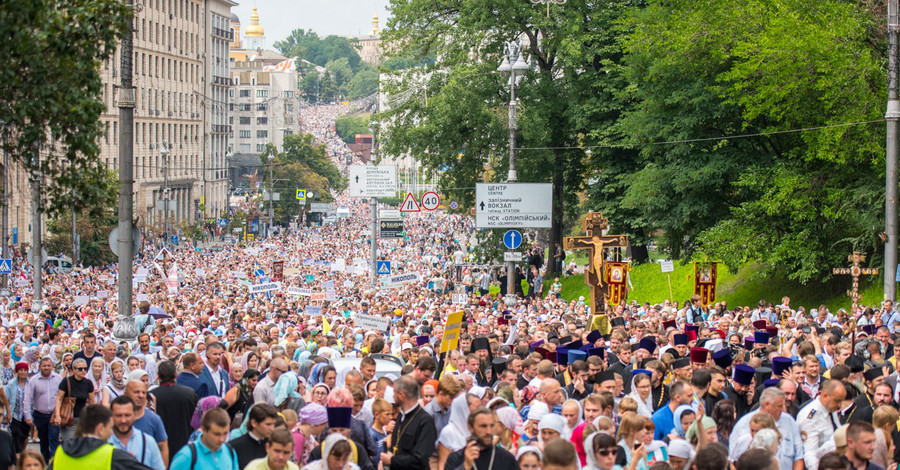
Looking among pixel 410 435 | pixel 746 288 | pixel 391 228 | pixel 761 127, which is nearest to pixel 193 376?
pixel 410 435

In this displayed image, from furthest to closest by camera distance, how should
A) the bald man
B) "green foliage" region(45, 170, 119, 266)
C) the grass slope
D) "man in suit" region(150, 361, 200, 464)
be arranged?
"green foliage" region(45, 170, 119, 266)
the grass slope
"man in suit" region(150, 361, 200, 464)
the bald man

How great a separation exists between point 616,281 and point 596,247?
43.9 inches

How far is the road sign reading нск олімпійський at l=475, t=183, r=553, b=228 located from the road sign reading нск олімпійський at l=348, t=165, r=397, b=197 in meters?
19.0

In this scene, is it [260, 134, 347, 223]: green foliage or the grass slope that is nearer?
the grass slope

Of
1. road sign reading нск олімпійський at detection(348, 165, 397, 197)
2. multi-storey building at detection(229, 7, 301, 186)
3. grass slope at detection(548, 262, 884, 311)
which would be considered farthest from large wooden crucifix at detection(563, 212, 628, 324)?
multi-storey building at detection(229, 7, 301, 186)

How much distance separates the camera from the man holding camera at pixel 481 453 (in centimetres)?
816

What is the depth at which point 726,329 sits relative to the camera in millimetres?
19391

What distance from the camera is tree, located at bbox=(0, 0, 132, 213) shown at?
10.9 m

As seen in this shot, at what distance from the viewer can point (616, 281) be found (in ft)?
93.7

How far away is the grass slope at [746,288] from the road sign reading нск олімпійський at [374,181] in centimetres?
1130

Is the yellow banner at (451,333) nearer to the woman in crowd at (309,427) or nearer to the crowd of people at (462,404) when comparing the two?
the crowd of people at (462,404)

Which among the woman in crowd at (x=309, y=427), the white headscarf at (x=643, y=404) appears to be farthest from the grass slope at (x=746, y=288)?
the woman in crowd at (x=309, y=427)

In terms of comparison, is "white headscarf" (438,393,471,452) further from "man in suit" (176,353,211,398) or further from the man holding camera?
"man in suit" (176,353,211,398)

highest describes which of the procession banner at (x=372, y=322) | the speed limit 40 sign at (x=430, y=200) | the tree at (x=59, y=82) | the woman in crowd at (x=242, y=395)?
the tree at (x=59, y=82)
